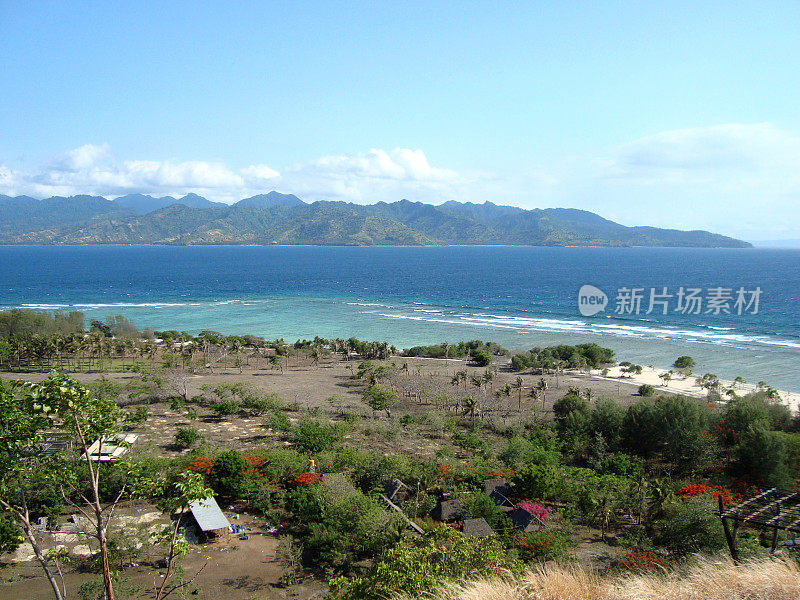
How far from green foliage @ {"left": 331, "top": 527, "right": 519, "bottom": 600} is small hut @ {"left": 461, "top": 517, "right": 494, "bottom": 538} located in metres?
5.88

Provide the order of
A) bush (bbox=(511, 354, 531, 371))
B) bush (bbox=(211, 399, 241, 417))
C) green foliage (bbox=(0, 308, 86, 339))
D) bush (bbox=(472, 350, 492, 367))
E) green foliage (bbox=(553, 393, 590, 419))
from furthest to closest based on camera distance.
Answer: green foliage (bbox=(0, 308, 86, 339)) < bush (bbox=(472, 350, 492, 367)) < bush (bbox=(511, 354, 531, 371)) < green foliage (bbox=(553, 393, 590, 419)) < bush (bbox=(211, 399, 241, 417))

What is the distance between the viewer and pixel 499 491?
1755 centimetres

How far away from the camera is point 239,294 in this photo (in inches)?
3332

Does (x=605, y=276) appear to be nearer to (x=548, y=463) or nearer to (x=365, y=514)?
(x=548, y=463)

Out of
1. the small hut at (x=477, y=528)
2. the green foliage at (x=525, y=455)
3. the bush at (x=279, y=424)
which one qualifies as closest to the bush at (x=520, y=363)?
the green foliage at (x=525, y=455)

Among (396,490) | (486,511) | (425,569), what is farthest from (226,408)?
(425,569)

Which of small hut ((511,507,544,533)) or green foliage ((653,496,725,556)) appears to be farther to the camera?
small hut ((511,507,544,533))

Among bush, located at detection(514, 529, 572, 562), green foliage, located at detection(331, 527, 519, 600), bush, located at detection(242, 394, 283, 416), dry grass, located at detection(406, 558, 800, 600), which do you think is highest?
dry grass, located at detection(406, 558, 800, 600)

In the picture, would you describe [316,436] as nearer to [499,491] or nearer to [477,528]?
[499,491]

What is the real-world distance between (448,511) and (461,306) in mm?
58729

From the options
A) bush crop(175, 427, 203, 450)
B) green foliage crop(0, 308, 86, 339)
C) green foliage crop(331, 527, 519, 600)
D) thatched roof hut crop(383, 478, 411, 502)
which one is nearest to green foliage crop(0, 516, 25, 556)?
bush crop(175, 427, 203, 450)

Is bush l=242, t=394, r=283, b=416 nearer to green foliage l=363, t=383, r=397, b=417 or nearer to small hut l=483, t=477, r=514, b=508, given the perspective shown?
green foliage l=363, t=383, r=397, b=417

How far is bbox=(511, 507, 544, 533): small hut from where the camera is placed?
1529 centimetres

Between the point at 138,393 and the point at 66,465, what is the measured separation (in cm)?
2608
